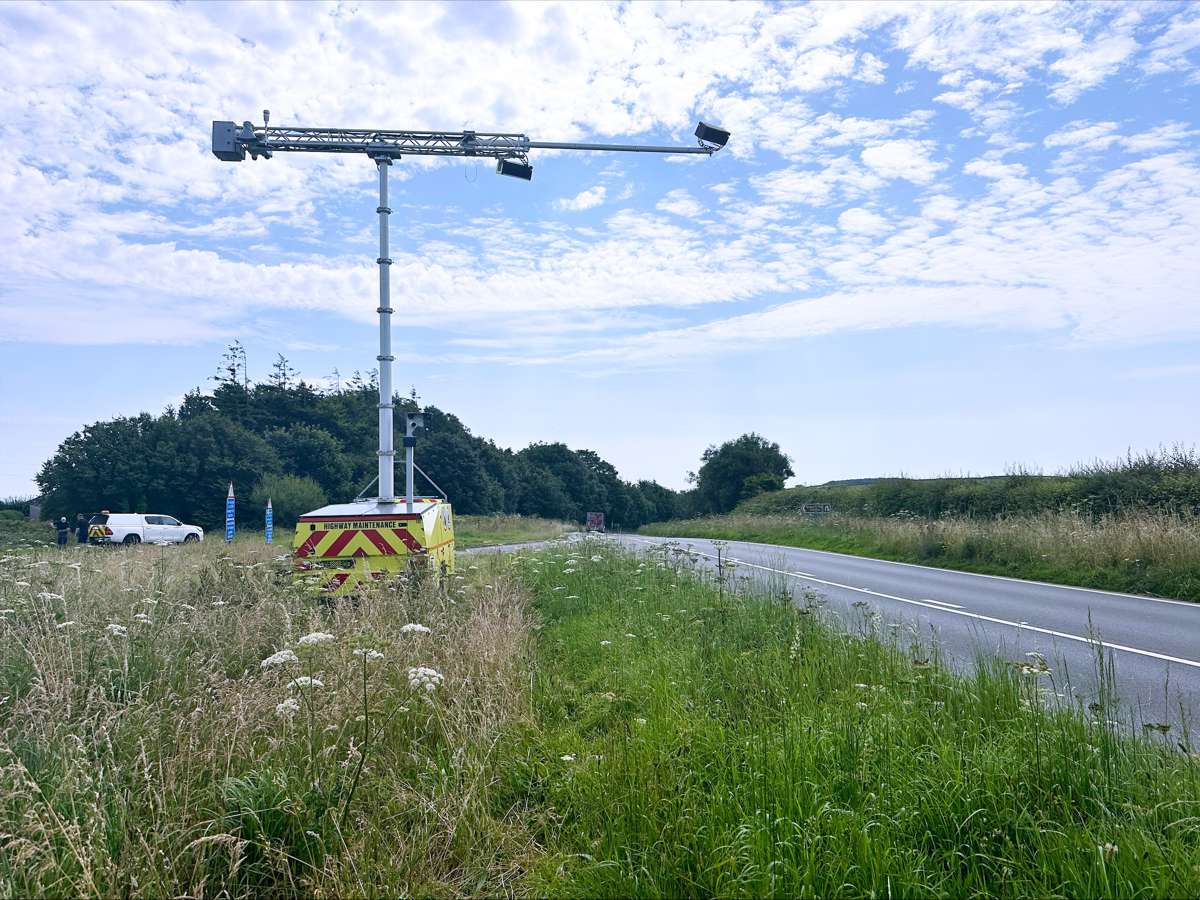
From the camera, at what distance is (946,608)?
42.0ft

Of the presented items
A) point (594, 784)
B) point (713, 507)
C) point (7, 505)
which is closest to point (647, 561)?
point (594, 784)

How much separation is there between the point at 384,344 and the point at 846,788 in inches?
397

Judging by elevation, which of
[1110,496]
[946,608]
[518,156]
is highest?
[518,156]

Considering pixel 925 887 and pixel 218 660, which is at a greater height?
pixel 218 660

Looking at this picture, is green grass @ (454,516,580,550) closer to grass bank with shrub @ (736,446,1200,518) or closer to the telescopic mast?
grass bank with shrub @ (736,446,1200,518)

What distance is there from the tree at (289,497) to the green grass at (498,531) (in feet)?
35.9

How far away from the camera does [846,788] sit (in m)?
4.02

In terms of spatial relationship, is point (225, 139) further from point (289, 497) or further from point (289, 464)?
point (289, 464)

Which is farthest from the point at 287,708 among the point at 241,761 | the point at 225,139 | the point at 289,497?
the point at 289,497

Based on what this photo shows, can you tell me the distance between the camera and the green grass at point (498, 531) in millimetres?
36719

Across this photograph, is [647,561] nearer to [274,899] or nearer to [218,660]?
[218,660]

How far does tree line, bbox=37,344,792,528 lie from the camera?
59688 mm

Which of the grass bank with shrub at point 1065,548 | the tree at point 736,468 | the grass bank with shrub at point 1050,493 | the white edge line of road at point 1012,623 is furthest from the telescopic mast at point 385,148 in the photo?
the tree at point 736,468

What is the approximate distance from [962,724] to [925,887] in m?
1.99
